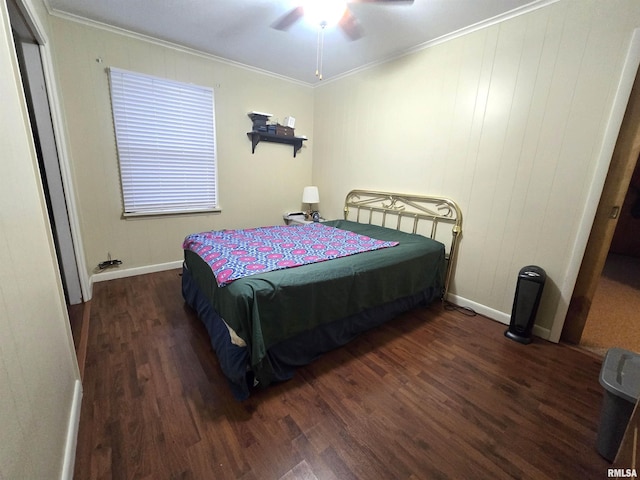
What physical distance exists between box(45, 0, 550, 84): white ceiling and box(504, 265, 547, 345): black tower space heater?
2.05 meters

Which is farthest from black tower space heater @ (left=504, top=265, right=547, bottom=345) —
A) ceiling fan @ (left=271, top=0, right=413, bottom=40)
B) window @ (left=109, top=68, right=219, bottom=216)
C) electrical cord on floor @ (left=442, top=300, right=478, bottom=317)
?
window @ (left=109, top=68, right=219, bottom=216)

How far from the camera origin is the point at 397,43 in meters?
2.72

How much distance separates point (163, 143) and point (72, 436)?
284cm

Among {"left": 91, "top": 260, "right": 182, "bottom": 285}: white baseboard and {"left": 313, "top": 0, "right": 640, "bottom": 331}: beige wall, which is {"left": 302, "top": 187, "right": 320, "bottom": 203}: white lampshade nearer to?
{"left": 313, "top": 0, "right": 640, "bottom": 331}: beige wall

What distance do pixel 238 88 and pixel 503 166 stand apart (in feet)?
10.5

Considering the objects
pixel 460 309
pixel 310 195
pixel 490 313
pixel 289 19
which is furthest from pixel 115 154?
pixel 490 313

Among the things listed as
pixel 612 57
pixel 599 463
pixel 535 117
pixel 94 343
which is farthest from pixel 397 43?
pixel 94 343

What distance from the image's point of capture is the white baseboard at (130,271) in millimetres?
2951

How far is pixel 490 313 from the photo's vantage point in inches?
99.4

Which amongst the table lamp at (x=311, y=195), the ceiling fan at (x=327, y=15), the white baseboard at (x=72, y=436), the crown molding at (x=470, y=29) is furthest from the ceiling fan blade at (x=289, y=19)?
the white baseboard at (x=72, y=436)

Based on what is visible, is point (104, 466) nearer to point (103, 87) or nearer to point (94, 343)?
point (94, 343)

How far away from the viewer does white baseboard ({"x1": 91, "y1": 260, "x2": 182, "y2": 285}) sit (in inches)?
116

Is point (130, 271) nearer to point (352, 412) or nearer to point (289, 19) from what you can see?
point (352, 412)

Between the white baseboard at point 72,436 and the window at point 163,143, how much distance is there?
2.13 meters
